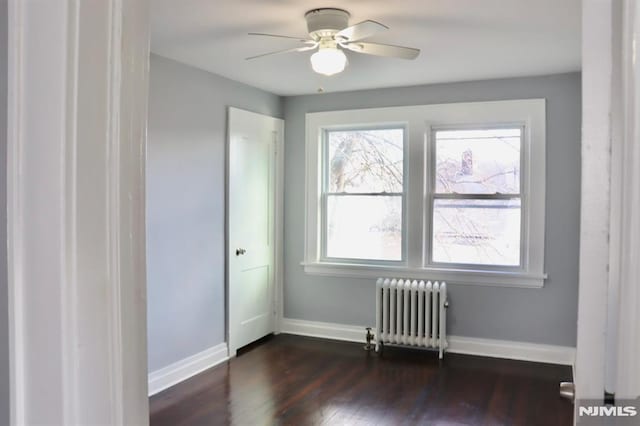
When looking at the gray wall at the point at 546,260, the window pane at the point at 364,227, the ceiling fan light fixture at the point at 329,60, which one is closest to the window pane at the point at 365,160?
the window pane at the point at 364,227

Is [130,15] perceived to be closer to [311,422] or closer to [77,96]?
[77,96]

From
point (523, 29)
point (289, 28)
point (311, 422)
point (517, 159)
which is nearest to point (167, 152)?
point (289, 28)

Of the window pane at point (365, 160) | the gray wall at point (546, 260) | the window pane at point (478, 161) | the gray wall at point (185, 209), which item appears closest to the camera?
the gray wall at point (185, 209)

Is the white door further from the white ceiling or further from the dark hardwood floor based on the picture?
the white ceiling

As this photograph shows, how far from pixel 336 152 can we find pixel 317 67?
2277mm

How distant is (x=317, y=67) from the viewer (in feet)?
9.22

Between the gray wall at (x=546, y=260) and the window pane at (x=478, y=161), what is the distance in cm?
30

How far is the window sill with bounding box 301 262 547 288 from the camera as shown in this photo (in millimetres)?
4291

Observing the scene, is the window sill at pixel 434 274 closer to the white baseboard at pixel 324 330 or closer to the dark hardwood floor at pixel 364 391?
the white baseboard at pixel 324 330

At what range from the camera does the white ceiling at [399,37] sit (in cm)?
262

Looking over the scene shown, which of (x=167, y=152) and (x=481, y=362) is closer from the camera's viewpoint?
(x=167, y=152)

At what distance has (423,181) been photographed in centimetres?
459

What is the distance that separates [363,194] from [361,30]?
2.49 m

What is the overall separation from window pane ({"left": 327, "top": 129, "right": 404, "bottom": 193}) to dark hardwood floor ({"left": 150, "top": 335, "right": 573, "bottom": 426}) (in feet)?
5.32
